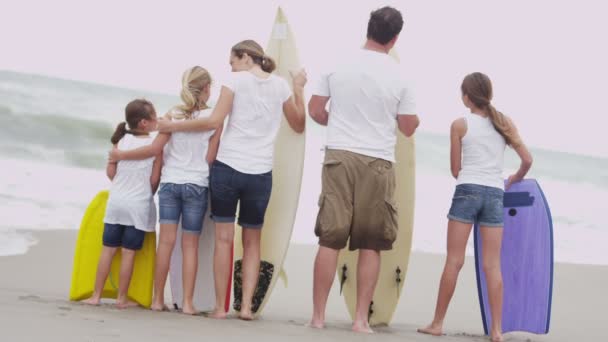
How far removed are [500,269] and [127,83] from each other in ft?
65.7

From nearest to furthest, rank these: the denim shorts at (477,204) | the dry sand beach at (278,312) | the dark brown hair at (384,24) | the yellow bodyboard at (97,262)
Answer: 1. the dry sand beach at (278,312)
2. the dark brown hair at (384,24)
3. the denim shorts at (477,204)
4. the yellow bodyboard at (97,262)

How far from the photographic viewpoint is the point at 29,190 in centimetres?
920

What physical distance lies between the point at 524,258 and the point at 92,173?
8.29 metres

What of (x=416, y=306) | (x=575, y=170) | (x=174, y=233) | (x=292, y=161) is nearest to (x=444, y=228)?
(x=416, y=306)

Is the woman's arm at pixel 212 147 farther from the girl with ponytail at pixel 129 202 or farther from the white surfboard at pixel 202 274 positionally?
the white surfboard at pixel 202 274

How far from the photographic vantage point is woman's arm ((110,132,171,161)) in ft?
14.2

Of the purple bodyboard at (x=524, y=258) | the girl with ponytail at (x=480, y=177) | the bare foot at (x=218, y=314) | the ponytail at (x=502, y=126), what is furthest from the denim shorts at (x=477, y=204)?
the bare foot at (x=218, y=314)

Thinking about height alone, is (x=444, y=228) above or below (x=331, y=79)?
below

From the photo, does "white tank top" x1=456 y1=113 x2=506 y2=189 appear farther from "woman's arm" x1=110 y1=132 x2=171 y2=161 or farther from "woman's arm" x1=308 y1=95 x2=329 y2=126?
"woman's arm" x1=110 y1=132 x2=171 y2=161

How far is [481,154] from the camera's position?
4.30m

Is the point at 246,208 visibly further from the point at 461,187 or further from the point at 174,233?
the point at 461,187

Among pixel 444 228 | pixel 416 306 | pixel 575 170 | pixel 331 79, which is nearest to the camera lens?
pixel 331 79

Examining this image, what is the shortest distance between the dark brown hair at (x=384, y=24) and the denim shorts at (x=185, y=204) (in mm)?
1087

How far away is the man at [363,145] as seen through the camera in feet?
13.3
